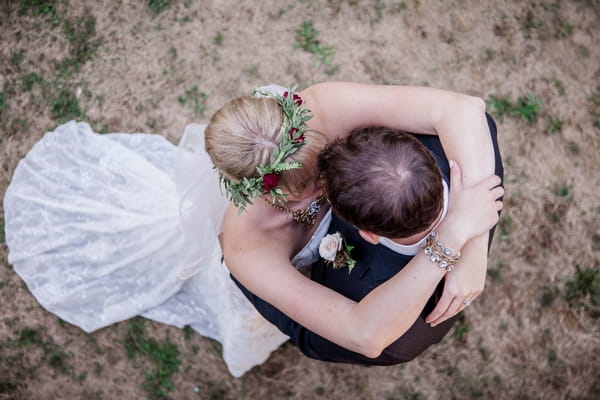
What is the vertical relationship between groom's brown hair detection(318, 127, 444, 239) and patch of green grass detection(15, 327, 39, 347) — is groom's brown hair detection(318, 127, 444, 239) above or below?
above

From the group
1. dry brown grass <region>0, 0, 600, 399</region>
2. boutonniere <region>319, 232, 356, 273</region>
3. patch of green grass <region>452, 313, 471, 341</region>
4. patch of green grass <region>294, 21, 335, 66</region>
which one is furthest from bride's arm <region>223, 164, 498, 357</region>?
patch of green grass <region>294, 21, 335, 66</region>

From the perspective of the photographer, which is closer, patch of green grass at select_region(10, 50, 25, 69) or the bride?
the bride

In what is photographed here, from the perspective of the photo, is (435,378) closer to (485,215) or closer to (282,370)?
(282,370)

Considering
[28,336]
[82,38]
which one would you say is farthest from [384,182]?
[82,38]

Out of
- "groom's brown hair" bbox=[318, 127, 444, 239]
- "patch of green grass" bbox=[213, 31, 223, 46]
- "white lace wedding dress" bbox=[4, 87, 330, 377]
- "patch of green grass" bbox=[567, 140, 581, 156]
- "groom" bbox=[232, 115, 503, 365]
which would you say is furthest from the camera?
"patch of green grass" bbox=[213, 31, 223, 46]

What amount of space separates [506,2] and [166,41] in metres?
2.85

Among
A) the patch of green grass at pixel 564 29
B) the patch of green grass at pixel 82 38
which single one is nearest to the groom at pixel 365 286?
the patch of green grass at pixel 564 29

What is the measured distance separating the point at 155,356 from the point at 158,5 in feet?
9.52

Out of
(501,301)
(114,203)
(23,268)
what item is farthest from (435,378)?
(23,268)

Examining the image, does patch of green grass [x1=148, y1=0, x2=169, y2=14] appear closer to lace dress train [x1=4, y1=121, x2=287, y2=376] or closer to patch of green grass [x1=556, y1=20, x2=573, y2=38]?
lace dress train [x1=4, y1=121, x2=287, y2=376]

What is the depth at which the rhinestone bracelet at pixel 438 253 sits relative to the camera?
201 cm

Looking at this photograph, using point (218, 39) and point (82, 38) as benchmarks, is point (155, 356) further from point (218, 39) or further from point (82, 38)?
point (82, 38)

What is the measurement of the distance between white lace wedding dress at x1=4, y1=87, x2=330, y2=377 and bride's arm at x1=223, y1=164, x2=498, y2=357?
0.63m

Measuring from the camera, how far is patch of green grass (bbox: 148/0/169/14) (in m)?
4.09
